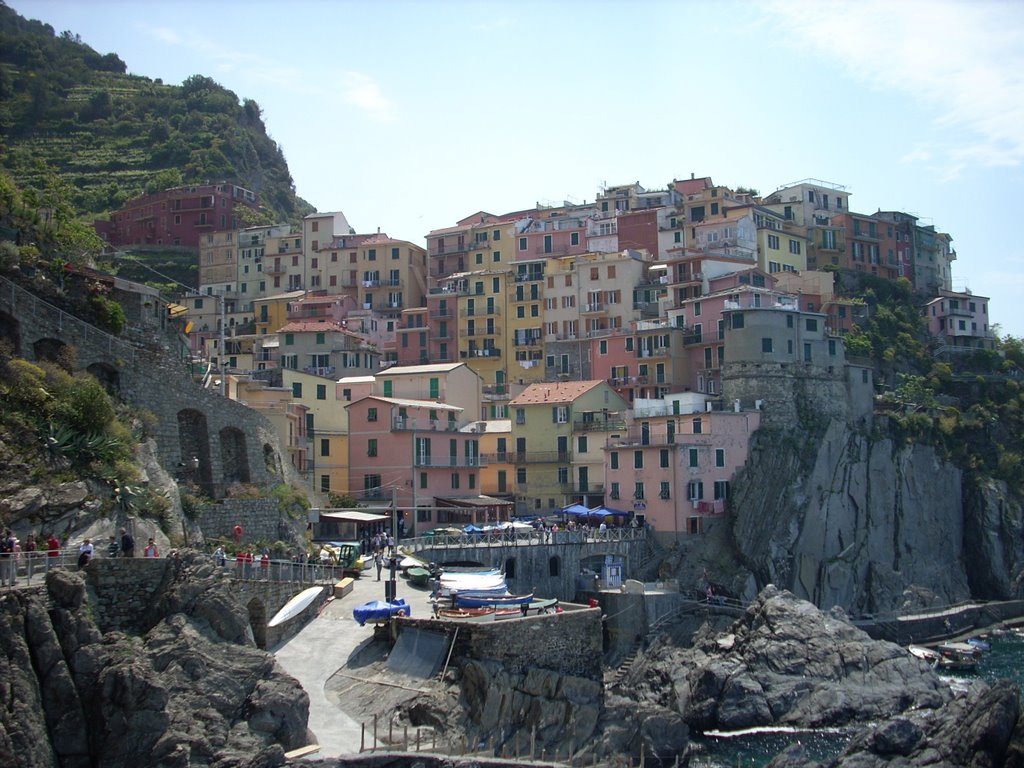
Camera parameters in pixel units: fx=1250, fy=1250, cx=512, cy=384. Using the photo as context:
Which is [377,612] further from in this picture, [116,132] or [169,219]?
[116,132]

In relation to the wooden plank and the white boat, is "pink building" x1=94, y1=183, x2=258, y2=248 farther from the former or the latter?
the wooden plank

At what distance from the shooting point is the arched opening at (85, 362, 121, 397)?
39781 millimetres

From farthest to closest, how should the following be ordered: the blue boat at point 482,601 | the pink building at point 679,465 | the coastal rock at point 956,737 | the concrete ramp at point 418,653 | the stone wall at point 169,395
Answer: the pink building at point 679,465, the blue boat at point 482,601, the stone wall at point 169,395, the concrete ramp at point 418,653, the coastal rock at point 956,737

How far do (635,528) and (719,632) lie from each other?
8624mm

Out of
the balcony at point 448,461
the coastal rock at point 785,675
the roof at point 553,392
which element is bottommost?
the coastal rock at point 785,675

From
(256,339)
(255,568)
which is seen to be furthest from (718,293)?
(255,568)

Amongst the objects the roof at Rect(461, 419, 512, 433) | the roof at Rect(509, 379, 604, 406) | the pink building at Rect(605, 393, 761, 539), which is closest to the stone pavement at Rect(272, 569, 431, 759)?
the pink building at Rect(605, 393, 761, 539)

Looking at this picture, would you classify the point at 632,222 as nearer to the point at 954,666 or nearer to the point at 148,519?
the point at 954,666

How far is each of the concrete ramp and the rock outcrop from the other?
6189 mm

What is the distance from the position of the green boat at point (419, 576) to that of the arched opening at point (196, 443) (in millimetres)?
8110

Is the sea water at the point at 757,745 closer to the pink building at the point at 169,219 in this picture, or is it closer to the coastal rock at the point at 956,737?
the coastal rock at the point at 956,737

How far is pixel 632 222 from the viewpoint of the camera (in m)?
91.1

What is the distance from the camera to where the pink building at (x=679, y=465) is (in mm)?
65062

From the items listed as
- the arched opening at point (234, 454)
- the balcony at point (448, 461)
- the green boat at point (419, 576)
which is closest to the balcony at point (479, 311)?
the balcony at point (448, 461)
